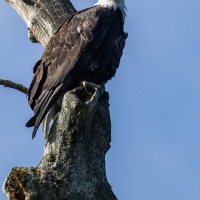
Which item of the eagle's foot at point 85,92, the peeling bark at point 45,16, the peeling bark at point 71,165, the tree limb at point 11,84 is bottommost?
the peeling bark at point 71,165

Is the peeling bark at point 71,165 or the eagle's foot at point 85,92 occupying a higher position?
the eagle's foot at point 85,92

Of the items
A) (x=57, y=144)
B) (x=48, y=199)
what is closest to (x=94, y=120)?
(x=57, y=144)

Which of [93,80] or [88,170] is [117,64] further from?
[88,170]

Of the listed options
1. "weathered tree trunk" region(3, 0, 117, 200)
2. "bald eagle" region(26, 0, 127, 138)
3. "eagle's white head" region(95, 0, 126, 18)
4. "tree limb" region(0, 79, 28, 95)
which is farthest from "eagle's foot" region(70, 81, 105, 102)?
"eagle's white head" region(95, 0, 126, 18)

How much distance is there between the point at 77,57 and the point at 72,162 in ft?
7.34

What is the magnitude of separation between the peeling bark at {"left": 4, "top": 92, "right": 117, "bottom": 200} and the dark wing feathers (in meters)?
1.30

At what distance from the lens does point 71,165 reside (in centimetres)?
485

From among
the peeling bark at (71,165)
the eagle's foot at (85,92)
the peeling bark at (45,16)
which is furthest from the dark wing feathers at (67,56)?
the peeling bark at (71,165)

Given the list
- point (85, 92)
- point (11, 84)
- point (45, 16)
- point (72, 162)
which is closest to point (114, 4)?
point (45, 16)

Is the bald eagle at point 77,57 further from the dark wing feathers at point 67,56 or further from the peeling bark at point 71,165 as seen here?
the peeling bark at point 71,165

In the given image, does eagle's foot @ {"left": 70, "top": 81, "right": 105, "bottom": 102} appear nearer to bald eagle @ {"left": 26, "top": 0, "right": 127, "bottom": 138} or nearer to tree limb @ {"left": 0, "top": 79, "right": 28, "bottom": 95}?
bald eagle @ {"left": 26, "top": 0, "right": 127, "bottom": 138}

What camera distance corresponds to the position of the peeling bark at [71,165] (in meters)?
4.54

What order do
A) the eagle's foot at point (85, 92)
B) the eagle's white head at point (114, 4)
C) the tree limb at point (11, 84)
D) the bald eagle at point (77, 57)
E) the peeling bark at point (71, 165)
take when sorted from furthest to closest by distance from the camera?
1. the eagle's white head at point (114, 4)
2. the bald eagle at point (77, 57)
3. the tree limb at point (11, 84)
4. the eagle's foot at point (85, 92)
5. the peeling bark at point (71, 165)

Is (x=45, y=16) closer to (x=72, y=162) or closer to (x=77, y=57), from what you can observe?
(x=77, y=57)
